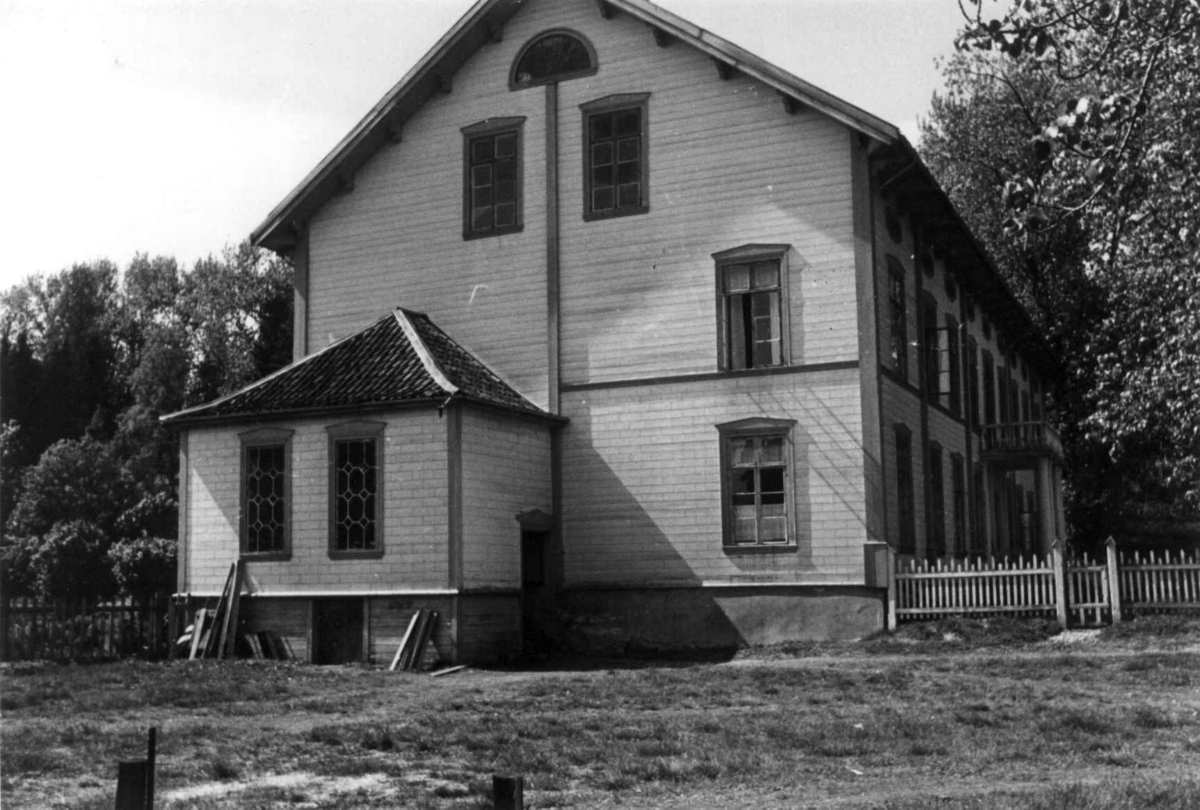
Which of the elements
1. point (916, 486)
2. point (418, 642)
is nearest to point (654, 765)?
point (418, 642)

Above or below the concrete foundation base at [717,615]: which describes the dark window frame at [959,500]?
above

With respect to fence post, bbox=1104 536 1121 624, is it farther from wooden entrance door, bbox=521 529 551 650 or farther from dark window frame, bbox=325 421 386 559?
dark window frame, bbox=325 421 386 559

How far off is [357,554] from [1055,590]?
11196 mm

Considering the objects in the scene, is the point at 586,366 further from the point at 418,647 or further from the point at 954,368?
the point at 954,368

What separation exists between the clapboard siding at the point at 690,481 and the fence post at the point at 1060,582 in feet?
10.2

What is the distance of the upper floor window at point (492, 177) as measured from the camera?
26.0 m

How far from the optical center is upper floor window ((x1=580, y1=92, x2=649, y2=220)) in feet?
82.3

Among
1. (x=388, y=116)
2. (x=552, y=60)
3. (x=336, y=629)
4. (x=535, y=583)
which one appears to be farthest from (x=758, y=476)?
(x=388, y=116)

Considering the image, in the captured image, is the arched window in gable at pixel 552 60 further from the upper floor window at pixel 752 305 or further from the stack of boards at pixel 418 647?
the stack of boards at pixel 418 647

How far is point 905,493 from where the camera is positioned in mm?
25828


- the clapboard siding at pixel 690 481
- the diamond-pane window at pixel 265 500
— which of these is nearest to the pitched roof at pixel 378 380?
the diamond-pane window at pixel 265 500

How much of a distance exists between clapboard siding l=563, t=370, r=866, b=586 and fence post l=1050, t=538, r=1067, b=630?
310 centimetres

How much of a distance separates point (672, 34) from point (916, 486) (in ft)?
31.3

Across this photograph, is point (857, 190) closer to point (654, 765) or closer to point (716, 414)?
point (716, 414)
